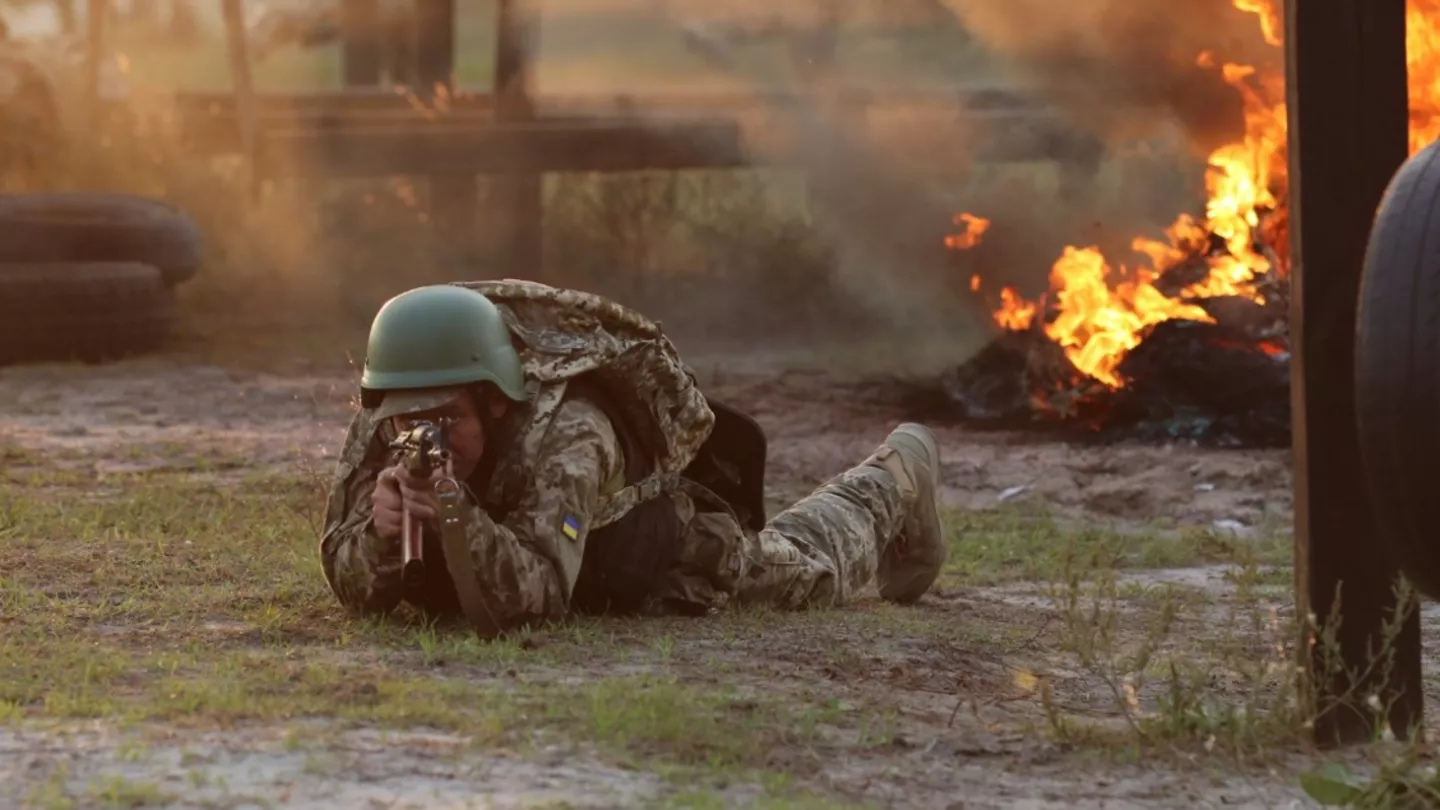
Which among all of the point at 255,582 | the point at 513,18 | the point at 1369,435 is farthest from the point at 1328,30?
the point at 513,18

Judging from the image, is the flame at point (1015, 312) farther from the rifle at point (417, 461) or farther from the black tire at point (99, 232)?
the rifle at point (417, 461)

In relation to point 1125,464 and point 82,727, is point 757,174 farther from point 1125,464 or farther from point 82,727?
point 82,727

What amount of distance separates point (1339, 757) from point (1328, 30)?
1.56 meters

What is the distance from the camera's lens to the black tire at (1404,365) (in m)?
4.29

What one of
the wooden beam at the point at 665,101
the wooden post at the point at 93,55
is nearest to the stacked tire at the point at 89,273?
the wooden post at the point at 93,55

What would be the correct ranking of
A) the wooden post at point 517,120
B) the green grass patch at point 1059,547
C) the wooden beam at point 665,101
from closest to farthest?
the green grass patch at point 1059,547 < the wooden beam at point 665,101 < the wooden post at point 517,120

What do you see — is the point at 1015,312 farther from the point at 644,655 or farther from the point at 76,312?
the point at 644,655

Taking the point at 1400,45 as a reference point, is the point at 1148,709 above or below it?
below

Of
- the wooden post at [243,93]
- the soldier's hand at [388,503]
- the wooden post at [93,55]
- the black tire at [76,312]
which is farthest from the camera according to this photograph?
the wooden post at [93,55]

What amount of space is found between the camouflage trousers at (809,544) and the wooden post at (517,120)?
9.50 meters

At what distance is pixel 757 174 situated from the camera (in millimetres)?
19172

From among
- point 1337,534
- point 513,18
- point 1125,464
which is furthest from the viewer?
point 513,18

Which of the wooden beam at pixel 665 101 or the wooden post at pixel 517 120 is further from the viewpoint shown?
the wooden post at pixel 517 120

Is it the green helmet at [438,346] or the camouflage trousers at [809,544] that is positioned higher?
the green helmet at [438,346]
